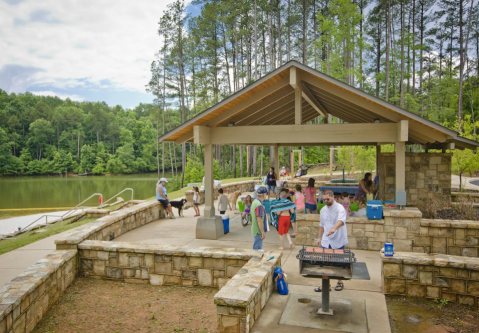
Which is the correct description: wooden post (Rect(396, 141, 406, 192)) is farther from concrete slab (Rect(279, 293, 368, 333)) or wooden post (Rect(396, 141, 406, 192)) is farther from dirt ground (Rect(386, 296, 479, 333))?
concrete slab (Rect(279, 293, 368, 333))

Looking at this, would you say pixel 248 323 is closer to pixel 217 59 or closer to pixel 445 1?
pixel 217 59

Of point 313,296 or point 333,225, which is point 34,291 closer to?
point 313,296

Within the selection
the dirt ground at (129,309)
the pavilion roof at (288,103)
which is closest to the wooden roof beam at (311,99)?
the pavilion roof at (288,103)

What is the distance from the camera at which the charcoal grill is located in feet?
13.8

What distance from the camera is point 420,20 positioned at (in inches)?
1447

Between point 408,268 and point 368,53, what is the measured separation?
39.9 m

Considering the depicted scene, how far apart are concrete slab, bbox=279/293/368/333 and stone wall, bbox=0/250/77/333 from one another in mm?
3159

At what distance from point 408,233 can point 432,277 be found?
2.70 m

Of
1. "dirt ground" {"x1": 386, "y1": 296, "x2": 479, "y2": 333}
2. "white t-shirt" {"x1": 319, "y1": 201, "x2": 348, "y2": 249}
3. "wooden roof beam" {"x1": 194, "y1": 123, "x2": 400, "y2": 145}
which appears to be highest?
"wooden roof beam" {"x1": 194, "y1": 123, "x2": 400, "y2": 145}

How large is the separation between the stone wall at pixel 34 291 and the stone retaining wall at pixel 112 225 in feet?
1.06

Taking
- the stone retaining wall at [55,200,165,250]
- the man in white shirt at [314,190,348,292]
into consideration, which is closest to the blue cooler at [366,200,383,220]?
the man in white shirt at [314,190,348,292]

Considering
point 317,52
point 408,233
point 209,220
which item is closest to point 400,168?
point 408,233

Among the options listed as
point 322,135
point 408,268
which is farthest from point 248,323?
point 322,135

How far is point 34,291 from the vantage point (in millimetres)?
4848
